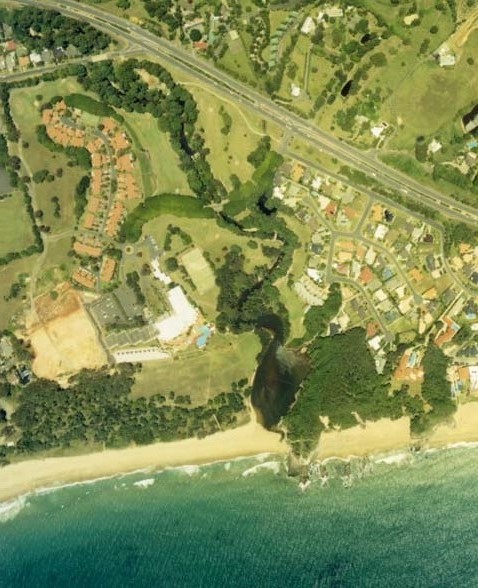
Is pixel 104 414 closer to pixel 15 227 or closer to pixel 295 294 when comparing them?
pixel 15 227

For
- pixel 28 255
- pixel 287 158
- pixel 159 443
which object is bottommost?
pixel 159 443

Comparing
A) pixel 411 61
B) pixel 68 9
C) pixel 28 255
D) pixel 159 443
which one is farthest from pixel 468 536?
pixel 68 9

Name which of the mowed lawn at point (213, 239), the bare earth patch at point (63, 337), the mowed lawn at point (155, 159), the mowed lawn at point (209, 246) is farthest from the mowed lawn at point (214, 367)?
the mowed lawn at point (155, 159)

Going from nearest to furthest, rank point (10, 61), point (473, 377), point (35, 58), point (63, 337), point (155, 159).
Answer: point (473, 377)
point (63, 337)
point (155, 159)
point (35, 58)
point (10, 61)

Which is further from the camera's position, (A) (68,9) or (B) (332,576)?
(A) (68,9)

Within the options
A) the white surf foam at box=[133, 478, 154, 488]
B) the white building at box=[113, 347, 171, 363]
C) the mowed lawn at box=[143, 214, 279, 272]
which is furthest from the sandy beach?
the mowed lawn at box=[143, 214, 279, 272]

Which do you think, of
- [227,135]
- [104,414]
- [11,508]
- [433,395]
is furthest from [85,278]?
[433,395]

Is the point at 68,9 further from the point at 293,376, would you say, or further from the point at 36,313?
the point at 293,376
